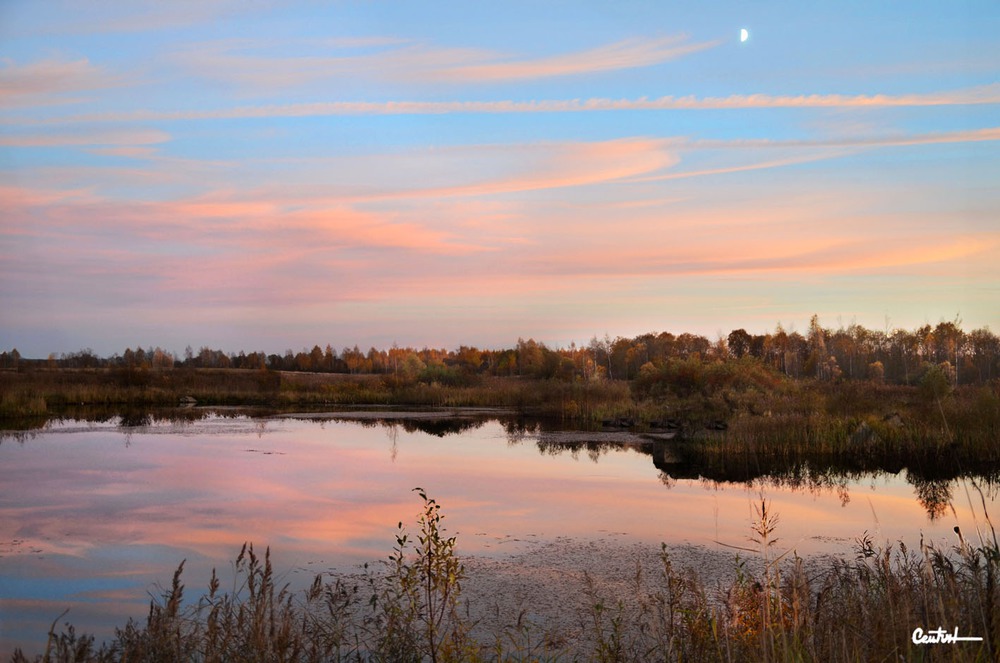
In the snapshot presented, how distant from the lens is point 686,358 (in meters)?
47.9

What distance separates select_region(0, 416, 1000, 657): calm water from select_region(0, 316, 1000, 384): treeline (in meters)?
19.2

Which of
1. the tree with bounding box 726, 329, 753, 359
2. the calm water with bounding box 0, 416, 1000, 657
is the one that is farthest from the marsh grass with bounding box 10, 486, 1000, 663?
the tree with bounding box 726, 329, 753, 359

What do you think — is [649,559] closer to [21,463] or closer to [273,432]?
[21,463]

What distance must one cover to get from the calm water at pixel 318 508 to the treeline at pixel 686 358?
63.1 ft

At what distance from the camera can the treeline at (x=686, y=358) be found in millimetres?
49688

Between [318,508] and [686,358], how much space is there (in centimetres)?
3755

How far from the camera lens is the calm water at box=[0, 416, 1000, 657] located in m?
9.30
